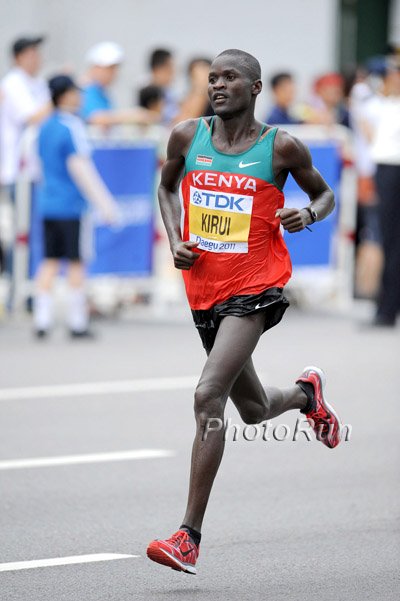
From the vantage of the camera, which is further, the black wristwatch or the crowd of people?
the crowd of people

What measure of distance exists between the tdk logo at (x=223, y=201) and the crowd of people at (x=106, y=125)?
6310mm

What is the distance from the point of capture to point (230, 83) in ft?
20.5

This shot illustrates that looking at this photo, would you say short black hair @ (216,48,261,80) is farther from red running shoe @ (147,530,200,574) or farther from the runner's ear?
red running shoe @ (147,530,200,574)

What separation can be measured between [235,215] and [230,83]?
549 millimetres

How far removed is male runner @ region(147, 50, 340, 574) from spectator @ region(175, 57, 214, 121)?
26.8ft

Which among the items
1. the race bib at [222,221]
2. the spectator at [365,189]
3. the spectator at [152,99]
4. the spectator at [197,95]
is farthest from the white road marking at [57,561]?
the spectator at [152,99]

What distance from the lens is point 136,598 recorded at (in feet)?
18.6

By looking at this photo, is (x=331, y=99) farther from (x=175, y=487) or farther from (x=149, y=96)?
(x=175, y=487)

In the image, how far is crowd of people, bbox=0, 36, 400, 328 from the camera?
12.7 m

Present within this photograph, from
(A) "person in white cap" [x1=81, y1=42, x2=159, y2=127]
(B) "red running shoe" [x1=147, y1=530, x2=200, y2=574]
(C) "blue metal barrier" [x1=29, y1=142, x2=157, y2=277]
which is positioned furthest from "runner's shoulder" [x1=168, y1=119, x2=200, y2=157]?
(A) "person in white cap" [x1=81, y1=42, x2=159, y2=127]

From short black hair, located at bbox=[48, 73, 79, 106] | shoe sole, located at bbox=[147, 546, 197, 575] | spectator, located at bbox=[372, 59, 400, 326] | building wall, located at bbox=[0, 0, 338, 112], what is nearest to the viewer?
shoe sole, located at bbox=[147, 546, 197, 575]

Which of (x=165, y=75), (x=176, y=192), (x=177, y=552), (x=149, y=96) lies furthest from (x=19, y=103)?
(x=177, y=552)

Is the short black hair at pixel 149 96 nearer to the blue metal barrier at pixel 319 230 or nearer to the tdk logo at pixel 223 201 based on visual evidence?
the blue metal barrier at pixel 319 230

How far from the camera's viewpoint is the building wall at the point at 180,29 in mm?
19312
